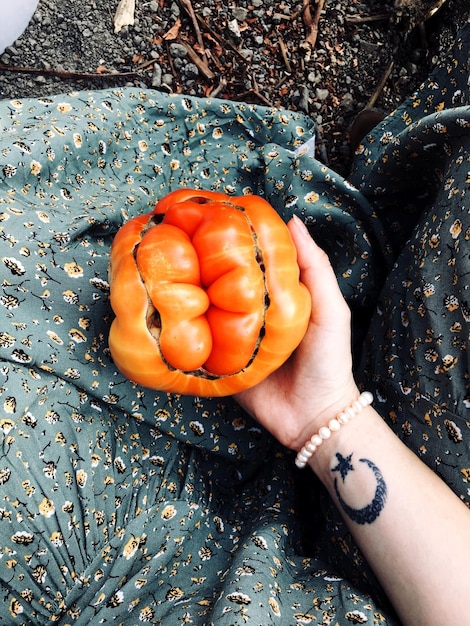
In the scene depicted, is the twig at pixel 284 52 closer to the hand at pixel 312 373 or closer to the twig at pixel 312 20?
the twig at pixel 312 20

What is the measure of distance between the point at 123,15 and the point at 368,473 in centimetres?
196

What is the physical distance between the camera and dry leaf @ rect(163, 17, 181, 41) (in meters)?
2.12

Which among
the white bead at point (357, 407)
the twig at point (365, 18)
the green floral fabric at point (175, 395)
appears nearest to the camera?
the green floral fabric at point (175, 395)

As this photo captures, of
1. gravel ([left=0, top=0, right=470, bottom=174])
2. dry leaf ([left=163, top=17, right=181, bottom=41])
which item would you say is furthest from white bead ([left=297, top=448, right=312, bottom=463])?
dry leaf ([left=163, top=17, right=181, bottom=41])

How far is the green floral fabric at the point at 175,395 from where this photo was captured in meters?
1.04

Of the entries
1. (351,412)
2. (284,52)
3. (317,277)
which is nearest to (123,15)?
(284,52)

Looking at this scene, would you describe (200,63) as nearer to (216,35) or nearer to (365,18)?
(216,35)

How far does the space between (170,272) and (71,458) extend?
45cm

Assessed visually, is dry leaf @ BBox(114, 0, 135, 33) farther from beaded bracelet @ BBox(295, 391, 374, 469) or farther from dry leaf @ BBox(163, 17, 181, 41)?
beaded bracelet @ BBox(295, 391, 374, 469)

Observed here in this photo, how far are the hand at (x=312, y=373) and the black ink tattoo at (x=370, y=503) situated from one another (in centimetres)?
11

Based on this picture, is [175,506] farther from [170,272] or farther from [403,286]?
[403,286]

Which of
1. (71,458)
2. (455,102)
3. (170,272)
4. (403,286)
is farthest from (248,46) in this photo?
(71,458)

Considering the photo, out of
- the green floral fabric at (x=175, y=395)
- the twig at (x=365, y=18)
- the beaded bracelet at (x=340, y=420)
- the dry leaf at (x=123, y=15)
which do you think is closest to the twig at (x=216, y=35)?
the dry leaf at (x=123, y=15)

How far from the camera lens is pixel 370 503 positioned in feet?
3.53
